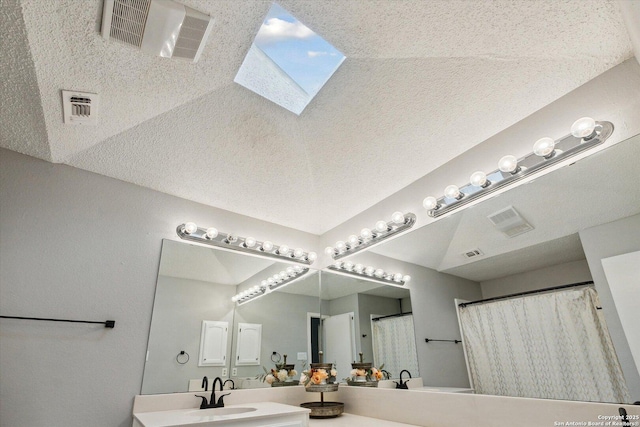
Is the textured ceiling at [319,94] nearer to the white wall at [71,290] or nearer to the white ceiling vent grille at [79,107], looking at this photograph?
the white ceiling vent grille at [79,107]

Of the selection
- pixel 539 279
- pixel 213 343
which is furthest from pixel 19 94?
pixel 539 279

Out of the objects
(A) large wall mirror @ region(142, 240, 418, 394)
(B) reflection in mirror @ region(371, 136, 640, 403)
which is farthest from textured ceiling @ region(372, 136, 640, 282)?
(A) large wall mirror @ region(142, 240, 418, 394)

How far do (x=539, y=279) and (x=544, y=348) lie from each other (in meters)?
0.33

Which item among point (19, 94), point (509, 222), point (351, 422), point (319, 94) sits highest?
point (319, 94)

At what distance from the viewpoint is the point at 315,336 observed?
2957 mm

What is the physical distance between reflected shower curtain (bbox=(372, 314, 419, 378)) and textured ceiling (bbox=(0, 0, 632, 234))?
100 centimetres

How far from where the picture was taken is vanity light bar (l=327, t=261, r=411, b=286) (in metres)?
2.44

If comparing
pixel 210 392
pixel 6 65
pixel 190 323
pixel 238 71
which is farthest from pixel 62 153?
pixel 210 392

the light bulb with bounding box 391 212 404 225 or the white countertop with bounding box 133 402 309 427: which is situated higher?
the light bulb with bounding box 391 212 404 225

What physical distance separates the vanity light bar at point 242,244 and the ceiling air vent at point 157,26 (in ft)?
4.33

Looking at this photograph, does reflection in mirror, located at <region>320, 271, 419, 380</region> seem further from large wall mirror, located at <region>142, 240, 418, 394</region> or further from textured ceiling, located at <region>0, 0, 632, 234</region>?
textured ceiling, located at <region>0, 0, 632, 234</region>

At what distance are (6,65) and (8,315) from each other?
1.27m

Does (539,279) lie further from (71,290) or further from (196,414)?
(71,290)

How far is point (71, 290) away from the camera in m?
1.97
